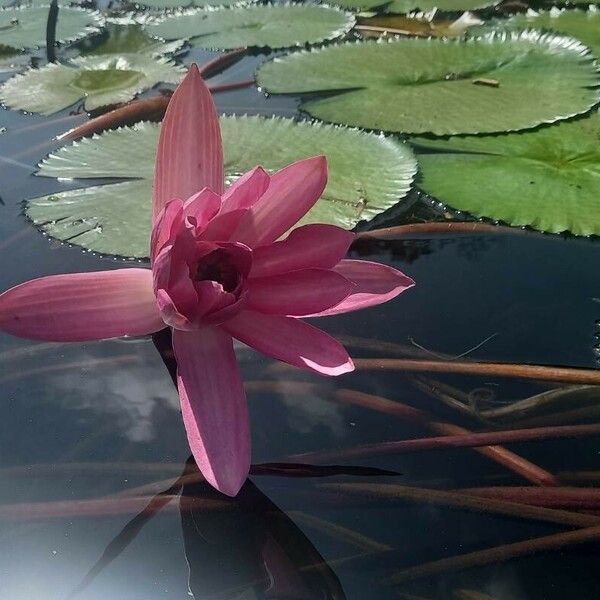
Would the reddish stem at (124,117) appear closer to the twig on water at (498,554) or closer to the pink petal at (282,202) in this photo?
the pink petal at (282,202)

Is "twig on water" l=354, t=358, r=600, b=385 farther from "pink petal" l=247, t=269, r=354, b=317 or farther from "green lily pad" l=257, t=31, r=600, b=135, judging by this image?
"green lily pad" l=257, t=31, r=600, b=135

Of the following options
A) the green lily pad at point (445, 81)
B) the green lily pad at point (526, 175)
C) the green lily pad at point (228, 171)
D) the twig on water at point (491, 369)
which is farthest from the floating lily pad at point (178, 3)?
the twig on water at point (491, 369)

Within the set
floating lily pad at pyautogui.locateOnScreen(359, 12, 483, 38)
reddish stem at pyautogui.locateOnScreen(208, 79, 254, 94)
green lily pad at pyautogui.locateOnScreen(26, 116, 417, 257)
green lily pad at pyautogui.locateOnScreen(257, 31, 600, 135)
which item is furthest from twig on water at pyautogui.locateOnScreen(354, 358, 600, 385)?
floating lily pad at pyautogui.locateOnScreen(359, 12, 483, 38)

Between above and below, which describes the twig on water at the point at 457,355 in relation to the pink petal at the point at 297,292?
below

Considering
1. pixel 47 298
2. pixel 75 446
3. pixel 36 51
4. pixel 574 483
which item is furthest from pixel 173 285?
pixel 36 51

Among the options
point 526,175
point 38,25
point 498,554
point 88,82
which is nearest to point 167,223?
point 498,554
